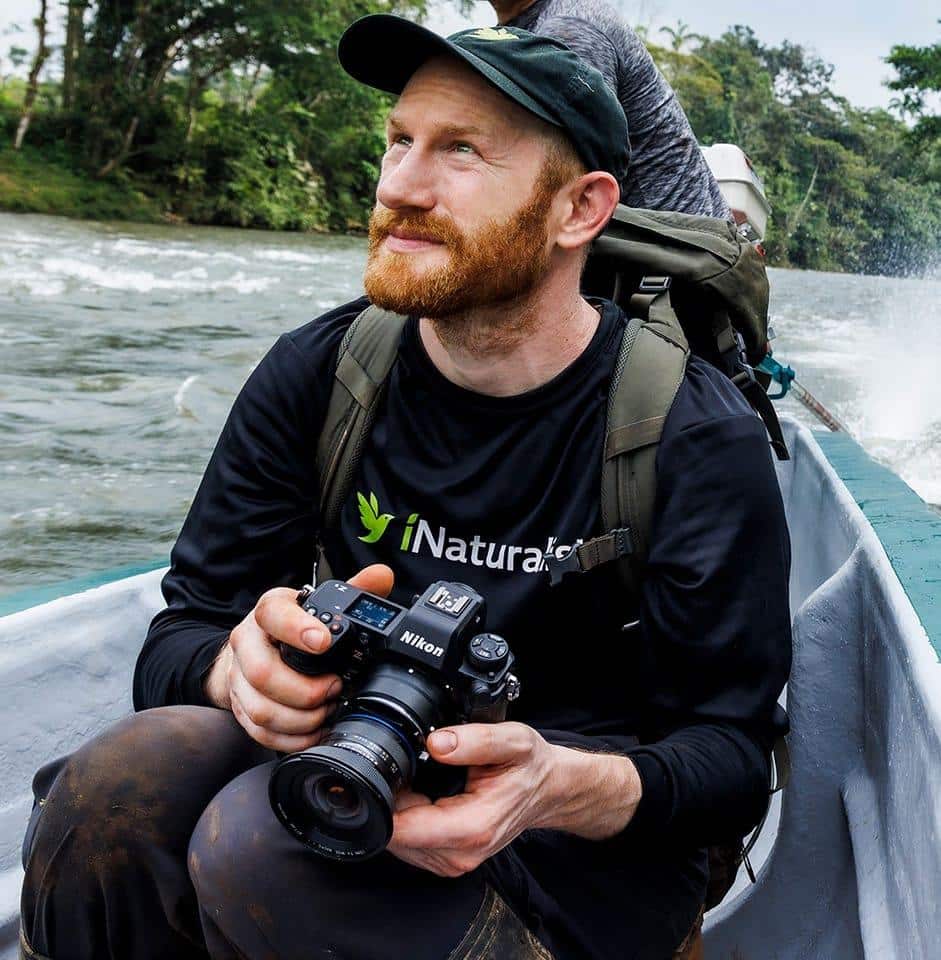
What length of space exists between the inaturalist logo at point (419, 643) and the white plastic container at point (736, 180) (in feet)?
6.35

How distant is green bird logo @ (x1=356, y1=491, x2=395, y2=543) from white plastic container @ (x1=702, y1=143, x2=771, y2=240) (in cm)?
156

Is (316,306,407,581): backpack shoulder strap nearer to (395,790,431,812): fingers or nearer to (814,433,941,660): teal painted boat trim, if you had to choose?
(395,790,431,812): fingers

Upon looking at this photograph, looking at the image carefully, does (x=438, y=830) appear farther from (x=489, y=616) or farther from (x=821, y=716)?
(x=821, y=716)

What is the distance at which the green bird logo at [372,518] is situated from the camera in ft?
4.74

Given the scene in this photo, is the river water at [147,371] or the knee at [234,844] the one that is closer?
the knee at [234,844]

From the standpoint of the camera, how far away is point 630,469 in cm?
134

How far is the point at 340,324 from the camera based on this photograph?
1572 mm

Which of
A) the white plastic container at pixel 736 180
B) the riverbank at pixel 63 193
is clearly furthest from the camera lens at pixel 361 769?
the riverbank at pixel 63 193

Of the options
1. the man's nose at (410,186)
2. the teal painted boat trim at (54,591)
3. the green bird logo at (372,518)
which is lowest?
the teal painted boat trim at (54,591)

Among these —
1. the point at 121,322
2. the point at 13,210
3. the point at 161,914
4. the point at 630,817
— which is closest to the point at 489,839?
the point at 630,817

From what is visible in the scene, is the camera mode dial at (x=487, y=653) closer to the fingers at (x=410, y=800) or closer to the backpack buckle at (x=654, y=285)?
the fingers at (x=410, y=800)

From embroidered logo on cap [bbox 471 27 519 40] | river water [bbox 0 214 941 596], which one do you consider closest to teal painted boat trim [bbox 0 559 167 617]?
embroidered logo on cap [bbox 471 27 519 40]

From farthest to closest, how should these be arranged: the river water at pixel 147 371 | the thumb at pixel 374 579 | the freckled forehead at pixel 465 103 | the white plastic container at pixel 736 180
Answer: the river water at pixel 147 371 < the white plastic container at pixel 736 180 < the freckled forehead at pixel 465 103 < the thumb at pixel 374 579

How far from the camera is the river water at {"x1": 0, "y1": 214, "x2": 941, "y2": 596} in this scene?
17.7 ft
